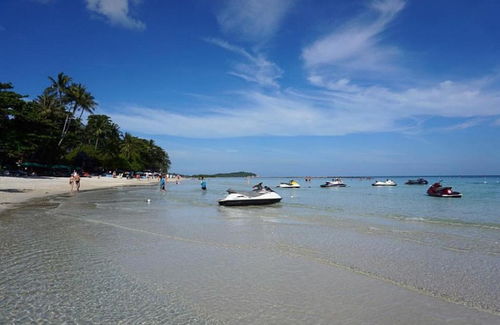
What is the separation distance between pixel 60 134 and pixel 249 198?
1771 inches

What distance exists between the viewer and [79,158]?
2704 inches

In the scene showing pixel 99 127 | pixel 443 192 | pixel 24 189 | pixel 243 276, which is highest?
pixel 99 127

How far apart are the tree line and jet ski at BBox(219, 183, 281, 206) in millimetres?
28443

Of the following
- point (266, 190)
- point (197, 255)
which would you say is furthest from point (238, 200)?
point (197, 255)

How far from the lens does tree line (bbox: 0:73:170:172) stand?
39.3m

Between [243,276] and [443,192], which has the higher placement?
[443,192]

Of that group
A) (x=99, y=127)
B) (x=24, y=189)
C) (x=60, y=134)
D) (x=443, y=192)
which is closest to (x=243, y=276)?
(x=24, y=189)

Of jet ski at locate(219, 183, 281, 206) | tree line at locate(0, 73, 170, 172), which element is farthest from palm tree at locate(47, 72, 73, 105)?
jet ski at locate(219, 183, 281, 206)

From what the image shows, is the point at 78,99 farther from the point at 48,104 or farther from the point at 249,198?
the point at 249,198

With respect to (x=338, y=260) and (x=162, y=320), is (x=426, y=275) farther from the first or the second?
(x=162, y=320)

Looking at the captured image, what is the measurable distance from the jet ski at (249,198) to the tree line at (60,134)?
28.4 metres

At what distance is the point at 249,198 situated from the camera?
23281 mm

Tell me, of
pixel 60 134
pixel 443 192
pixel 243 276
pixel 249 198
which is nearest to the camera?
pixel 243 276

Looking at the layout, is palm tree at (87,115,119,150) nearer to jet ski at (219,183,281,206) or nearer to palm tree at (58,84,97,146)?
palm tree at (58,84,97,146)
